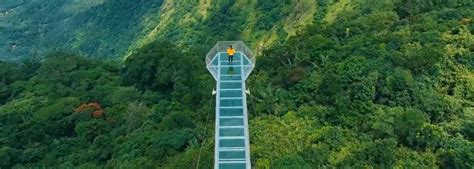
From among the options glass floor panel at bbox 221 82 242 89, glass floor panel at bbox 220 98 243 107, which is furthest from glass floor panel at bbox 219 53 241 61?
glass floor panel at bbox 220 98 243 107

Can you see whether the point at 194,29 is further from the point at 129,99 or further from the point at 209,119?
the point at 209,119

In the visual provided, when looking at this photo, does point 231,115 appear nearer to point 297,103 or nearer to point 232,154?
point 232,154

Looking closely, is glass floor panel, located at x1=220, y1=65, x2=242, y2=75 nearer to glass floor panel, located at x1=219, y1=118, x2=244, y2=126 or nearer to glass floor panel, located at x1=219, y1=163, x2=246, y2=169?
glass floor panel, located at x1=219, y1=118, x2=244, y2=126

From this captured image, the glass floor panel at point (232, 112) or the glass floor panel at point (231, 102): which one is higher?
the glass floor panel at point (231, 102)

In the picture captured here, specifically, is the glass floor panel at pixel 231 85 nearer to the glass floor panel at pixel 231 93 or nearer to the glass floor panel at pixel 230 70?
the glass floor panel at pixel 231 93

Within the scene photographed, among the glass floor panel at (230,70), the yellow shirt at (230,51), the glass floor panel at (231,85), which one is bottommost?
the glass floor panel at (231,85)

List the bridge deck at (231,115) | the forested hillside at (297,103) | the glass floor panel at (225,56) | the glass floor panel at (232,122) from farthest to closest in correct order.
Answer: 1. the forested hillside at (297,103)
2. the glass floor panel at (225,56)
3. the glass floor panel at (232,122)
4. the bridge deck at (231,115)

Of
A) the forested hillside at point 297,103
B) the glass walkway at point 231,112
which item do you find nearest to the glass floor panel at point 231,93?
the glass walkway at point 231,112
